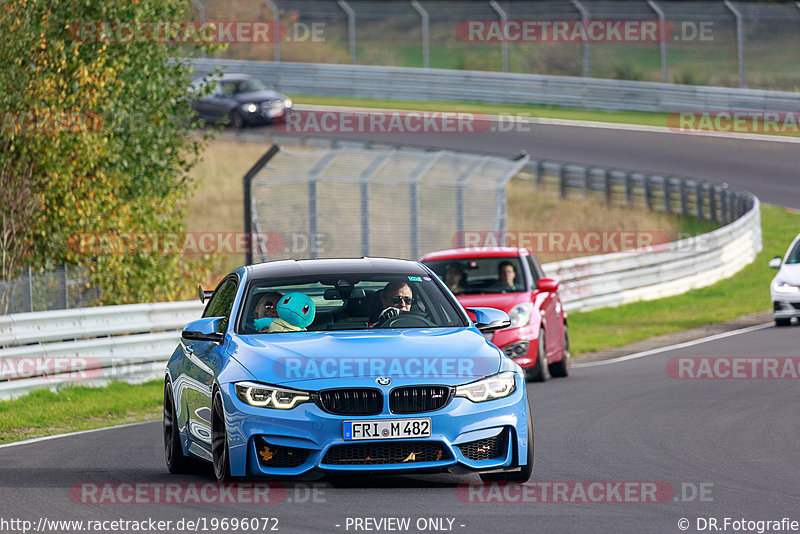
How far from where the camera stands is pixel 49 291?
16.8 m

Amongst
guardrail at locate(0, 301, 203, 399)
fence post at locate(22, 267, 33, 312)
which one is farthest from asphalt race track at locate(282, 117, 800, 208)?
fence post at locate(22, 267, 33, 312)

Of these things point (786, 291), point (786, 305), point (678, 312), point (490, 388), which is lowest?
point (678, 312)

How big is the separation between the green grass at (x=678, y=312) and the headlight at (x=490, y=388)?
492 inches

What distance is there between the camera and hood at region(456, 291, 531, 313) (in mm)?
16031

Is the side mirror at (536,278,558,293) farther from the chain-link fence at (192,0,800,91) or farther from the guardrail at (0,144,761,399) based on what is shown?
the chain-link fence at (192,0,800,91)

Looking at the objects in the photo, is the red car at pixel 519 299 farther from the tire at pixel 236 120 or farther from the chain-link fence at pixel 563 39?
the tire at pixel 236 120

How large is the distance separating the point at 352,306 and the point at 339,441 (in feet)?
5.08

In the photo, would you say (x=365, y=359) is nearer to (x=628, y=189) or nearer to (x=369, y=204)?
(x=369, y=204)

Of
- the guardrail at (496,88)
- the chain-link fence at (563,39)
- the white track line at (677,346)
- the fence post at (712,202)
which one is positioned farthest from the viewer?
the guardrail at (496,88)

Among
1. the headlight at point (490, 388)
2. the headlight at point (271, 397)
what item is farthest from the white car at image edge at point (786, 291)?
the headlight at point (271, 397)

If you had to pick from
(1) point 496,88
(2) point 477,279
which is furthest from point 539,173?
(2) point 477,279

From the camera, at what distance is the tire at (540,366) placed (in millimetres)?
16016

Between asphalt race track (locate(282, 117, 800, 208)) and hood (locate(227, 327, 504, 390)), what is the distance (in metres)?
26.4

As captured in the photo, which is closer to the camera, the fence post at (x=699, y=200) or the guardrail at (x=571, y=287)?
the guardrail at (x=571, y=287)
